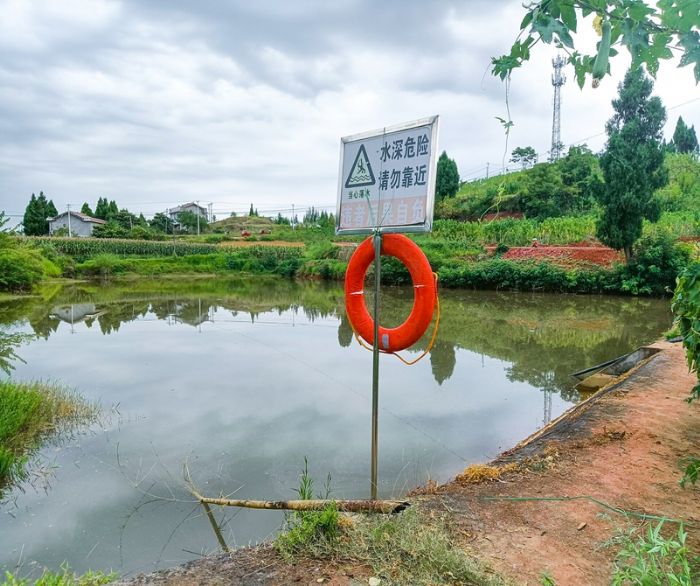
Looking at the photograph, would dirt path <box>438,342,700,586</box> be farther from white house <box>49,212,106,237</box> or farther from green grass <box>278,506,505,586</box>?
white house <box>49,212,106,237</box>

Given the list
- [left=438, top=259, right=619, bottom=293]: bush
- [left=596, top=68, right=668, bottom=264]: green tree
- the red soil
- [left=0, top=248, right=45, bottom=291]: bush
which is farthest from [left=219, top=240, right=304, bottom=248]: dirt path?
[left=596, top=68, right=668, bottom=264]: green tree

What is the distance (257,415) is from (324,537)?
2420 mm

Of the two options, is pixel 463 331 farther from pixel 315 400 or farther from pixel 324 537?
pixel 324 537

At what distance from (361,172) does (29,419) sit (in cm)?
307

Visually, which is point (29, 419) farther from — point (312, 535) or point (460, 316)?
point (460, 316)

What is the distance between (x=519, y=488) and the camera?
2211 mm

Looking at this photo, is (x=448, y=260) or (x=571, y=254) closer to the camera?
(x=571, y=254)

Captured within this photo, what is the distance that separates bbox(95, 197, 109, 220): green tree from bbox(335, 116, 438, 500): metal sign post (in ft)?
120

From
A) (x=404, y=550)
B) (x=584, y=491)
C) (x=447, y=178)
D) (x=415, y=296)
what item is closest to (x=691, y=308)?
(x=584, y=491)

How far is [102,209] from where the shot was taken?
3553 cm

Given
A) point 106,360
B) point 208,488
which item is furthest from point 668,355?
point 106,360

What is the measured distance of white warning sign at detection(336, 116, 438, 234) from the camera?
2.23 metres

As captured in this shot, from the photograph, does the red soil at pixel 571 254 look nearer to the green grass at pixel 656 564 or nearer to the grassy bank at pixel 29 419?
the grassy bank at pixel 29 419

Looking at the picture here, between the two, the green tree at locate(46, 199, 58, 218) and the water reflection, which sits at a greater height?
the green tree at locate(46, 199, 58, 218)
